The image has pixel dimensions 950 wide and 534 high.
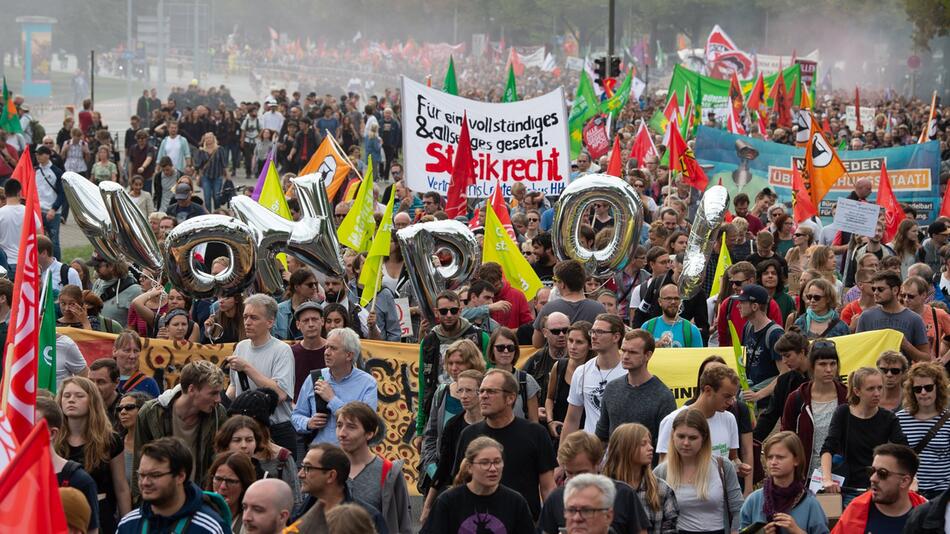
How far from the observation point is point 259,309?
8.47 meters

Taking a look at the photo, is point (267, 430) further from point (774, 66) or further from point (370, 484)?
point (774, 66)

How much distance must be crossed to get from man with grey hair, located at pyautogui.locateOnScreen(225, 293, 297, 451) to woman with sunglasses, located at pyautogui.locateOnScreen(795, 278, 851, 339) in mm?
3318

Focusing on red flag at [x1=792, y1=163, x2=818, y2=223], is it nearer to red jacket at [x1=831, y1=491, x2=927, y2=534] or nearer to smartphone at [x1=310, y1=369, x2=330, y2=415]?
smartphone at [x1=310, y1=369, x2=330, y2=415]

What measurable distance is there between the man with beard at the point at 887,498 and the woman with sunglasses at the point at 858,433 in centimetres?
101

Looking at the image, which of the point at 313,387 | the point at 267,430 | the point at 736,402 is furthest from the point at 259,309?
the point at 736,402

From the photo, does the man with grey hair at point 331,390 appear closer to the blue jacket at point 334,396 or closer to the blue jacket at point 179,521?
the blue jacket at point 334,396

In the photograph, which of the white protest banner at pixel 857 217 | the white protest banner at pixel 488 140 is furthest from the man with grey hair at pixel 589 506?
the white protest banner at pixel 488 140

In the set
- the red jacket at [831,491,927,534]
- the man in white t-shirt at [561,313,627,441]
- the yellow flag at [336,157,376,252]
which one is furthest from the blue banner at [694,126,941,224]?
the red jacket at [831,491,927,534]

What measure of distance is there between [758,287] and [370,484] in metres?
3.63

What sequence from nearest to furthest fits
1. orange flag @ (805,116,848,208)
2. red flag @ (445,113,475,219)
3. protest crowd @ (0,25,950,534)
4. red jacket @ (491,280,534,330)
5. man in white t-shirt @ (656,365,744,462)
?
1. protest crowd @ (0,25,950,534)
2. man in white t-shirt @ (656,365,744,462)
3. red jacket @ (491,280,534,330)
4. red flag @ (445,113,475,219)
5. orange flag @ (805,116,848,208)

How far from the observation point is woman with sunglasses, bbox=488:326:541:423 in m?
8.07

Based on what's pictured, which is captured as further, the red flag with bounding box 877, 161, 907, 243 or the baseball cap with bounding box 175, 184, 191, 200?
the baseball cap with bounding box 175, 184, 191, 200

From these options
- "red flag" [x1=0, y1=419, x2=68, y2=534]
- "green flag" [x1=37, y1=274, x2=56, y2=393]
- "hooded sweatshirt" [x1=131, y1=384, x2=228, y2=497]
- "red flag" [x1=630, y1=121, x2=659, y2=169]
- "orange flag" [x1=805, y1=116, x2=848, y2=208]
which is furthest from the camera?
"red flag" [x1=630, y1=121, x2=659, y2=169]

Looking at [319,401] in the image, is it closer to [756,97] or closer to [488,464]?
[488,464]
